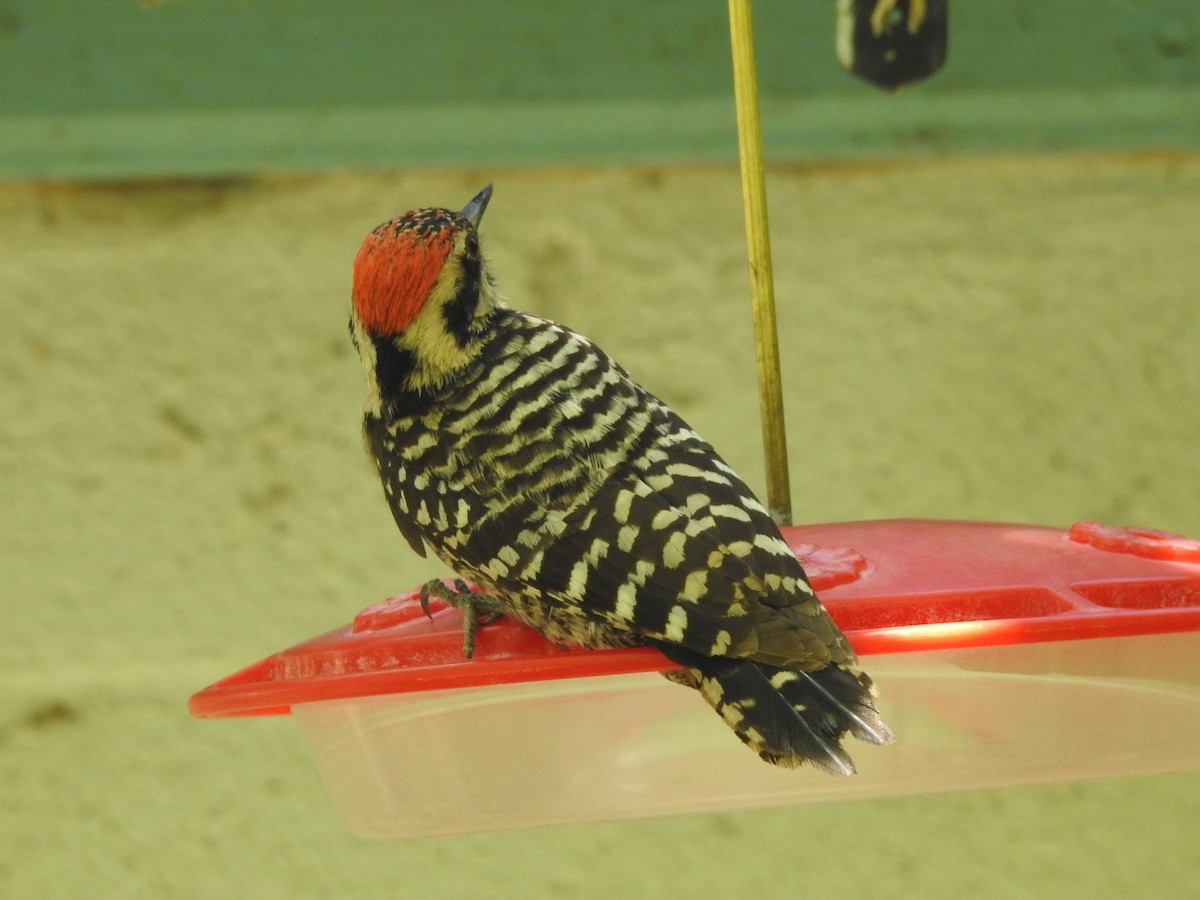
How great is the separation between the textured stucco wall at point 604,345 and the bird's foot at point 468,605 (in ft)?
5.53

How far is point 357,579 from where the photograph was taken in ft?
10.8

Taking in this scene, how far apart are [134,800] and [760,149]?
7.88 ft

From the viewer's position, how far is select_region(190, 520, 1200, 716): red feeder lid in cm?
128

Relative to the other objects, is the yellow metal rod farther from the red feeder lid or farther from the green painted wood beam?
the green painted wood beam

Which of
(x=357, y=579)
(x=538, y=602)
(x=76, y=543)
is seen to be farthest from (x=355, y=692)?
(x=76, y=543)

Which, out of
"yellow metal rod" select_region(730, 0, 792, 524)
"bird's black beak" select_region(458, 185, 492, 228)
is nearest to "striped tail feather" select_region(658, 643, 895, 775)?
"yellow metal rod" select_region(730, 0, 792, 524)

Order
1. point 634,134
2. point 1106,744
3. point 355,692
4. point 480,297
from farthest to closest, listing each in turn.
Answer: point 634,134 < point 480,297 < point 1106,744 < point 355,692

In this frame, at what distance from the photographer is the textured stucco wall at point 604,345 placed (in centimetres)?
323

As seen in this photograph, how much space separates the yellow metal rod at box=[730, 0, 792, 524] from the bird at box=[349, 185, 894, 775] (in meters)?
0.08

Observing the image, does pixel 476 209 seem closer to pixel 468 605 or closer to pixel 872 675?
pixel 468 605

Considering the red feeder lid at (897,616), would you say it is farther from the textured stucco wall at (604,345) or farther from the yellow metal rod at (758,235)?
the textured stucco wall at (604,345)

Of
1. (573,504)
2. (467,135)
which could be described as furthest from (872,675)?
(467,135)

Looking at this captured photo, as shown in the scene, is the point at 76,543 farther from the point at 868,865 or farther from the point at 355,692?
the point at 355,692

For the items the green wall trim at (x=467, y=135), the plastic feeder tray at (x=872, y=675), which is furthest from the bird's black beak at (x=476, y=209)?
the green wall trim at (x=467, y=135)
